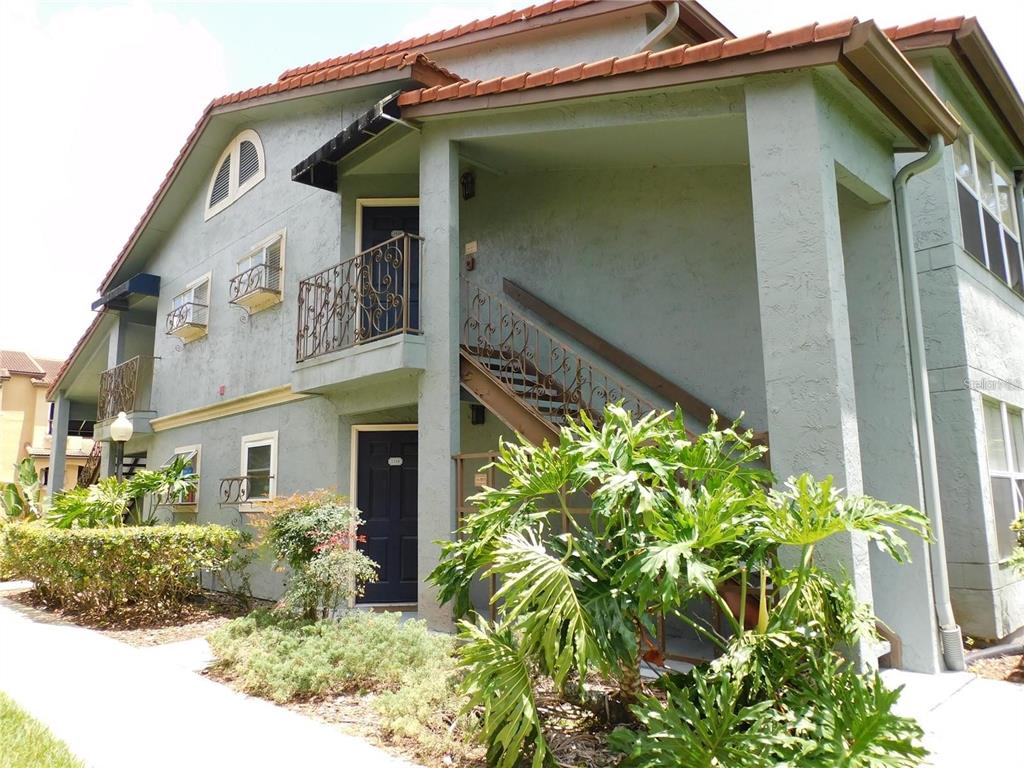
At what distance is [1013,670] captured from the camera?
617 cm

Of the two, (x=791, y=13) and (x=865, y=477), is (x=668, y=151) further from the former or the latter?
(x=865, y=477)

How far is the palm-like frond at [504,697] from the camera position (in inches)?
152

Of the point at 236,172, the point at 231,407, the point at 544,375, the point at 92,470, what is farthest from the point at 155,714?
the point at 92,470

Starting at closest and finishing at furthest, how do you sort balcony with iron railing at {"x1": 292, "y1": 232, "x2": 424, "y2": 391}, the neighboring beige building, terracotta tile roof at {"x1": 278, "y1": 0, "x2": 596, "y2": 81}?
balcony with iron railing at {"x1": 292, "y1": 232, "x2": 424, "y2": 391}
terracotta tile roof at {"x1": 278, "y1": 0, "x2": 596, "y2": 81}
the neighboring beige building

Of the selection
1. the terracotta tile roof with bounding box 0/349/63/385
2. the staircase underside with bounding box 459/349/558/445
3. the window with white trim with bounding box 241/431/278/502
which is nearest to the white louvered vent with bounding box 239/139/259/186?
the window with white trim with bounding box 241/431/278/502

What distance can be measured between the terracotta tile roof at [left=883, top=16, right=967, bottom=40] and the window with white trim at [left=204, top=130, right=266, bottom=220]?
9.28 metres

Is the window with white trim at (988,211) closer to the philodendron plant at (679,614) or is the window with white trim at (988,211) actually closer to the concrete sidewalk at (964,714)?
the concrete sidewalk at (964,714)

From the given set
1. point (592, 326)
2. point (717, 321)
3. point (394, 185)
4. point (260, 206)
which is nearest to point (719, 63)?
point (717, 321)

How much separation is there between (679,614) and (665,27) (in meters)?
7.33

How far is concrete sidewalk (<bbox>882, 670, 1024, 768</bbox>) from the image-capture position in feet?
14.1

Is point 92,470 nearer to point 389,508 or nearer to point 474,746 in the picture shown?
point 389,508

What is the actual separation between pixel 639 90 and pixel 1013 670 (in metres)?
6.04

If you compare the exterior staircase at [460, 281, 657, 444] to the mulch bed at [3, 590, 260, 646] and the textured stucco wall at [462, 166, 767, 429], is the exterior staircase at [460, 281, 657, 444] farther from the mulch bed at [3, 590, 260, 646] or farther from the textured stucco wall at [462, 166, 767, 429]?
the mulch bed at [3, 590, 260, 646]

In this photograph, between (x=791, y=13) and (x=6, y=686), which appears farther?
(x=791, y=13)
